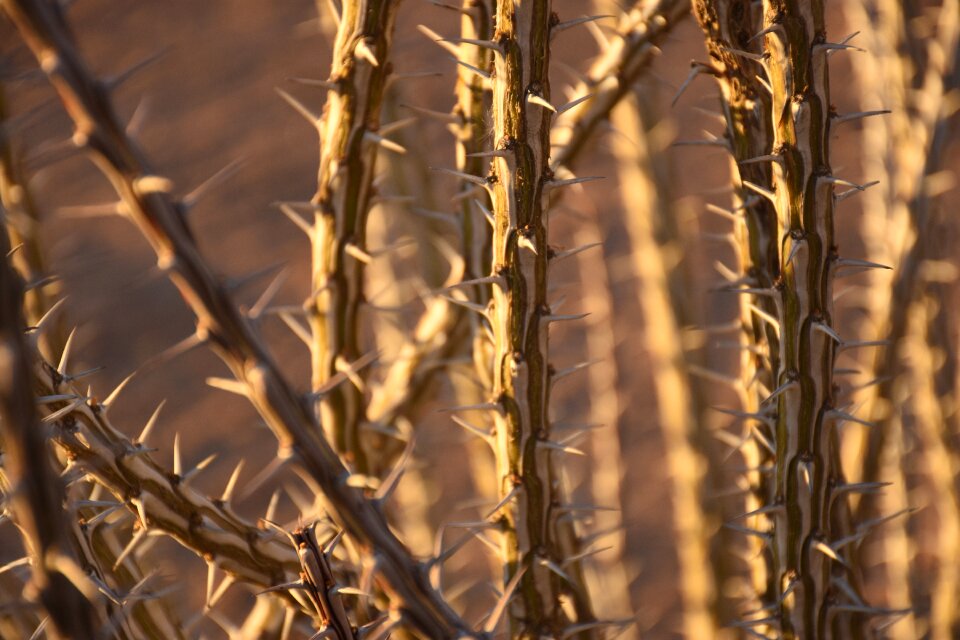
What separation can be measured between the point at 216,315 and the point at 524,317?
292mm

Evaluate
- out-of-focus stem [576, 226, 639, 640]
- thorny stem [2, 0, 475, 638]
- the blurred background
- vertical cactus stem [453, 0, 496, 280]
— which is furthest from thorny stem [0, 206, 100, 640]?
the blurred background

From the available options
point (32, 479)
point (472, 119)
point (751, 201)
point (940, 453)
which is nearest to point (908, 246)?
point (940, 453)

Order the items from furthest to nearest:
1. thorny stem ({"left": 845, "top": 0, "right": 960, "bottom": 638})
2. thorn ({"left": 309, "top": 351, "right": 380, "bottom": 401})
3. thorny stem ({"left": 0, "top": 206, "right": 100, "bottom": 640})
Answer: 1. thorny stem ({"left": 845, "top": 0, "right": 960, "bottom": 638})
2. thorn ({"left": 309, "top": 351, "right": 380, "bottom": 401})
3. thorny stem ({"left": 0, "top": 206, "right": 100, "bottom": 640})

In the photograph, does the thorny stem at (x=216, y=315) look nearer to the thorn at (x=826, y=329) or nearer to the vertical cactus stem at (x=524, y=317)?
the vertical cactus stem at (x=524, y=317)

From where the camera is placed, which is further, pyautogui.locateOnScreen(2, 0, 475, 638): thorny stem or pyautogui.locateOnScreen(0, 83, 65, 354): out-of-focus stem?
pyautogui.locateOnScreen(0, 83, 65, 354): out-of-focus stem

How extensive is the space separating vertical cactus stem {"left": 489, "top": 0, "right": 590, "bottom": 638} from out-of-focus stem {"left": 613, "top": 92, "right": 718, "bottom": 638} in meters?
0.60

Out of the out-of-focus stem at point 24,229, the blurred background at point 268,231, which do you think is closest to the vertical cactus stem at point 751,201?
the out-of-focus stem at point 24,229

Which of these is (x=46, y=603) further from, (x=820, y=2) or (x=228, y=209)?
(x=228, y=209)

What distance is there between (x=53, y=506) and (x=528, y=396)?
42cm

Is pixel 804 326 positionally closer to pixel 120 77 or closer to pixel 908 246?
pixel 908 246

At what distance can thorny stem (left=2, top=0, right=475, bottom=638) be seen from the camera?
449 mm

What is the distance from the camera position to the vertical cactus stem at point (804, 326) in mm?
695

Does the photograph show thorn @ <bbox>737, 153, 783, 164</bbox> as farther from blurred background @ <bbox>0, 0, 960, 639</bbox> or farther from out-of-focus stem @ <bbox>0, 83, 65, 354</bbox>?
blurred background @ <bbox>0, 0, 960, 639</bbox>

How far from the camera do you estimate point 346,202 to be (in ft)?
3.01
